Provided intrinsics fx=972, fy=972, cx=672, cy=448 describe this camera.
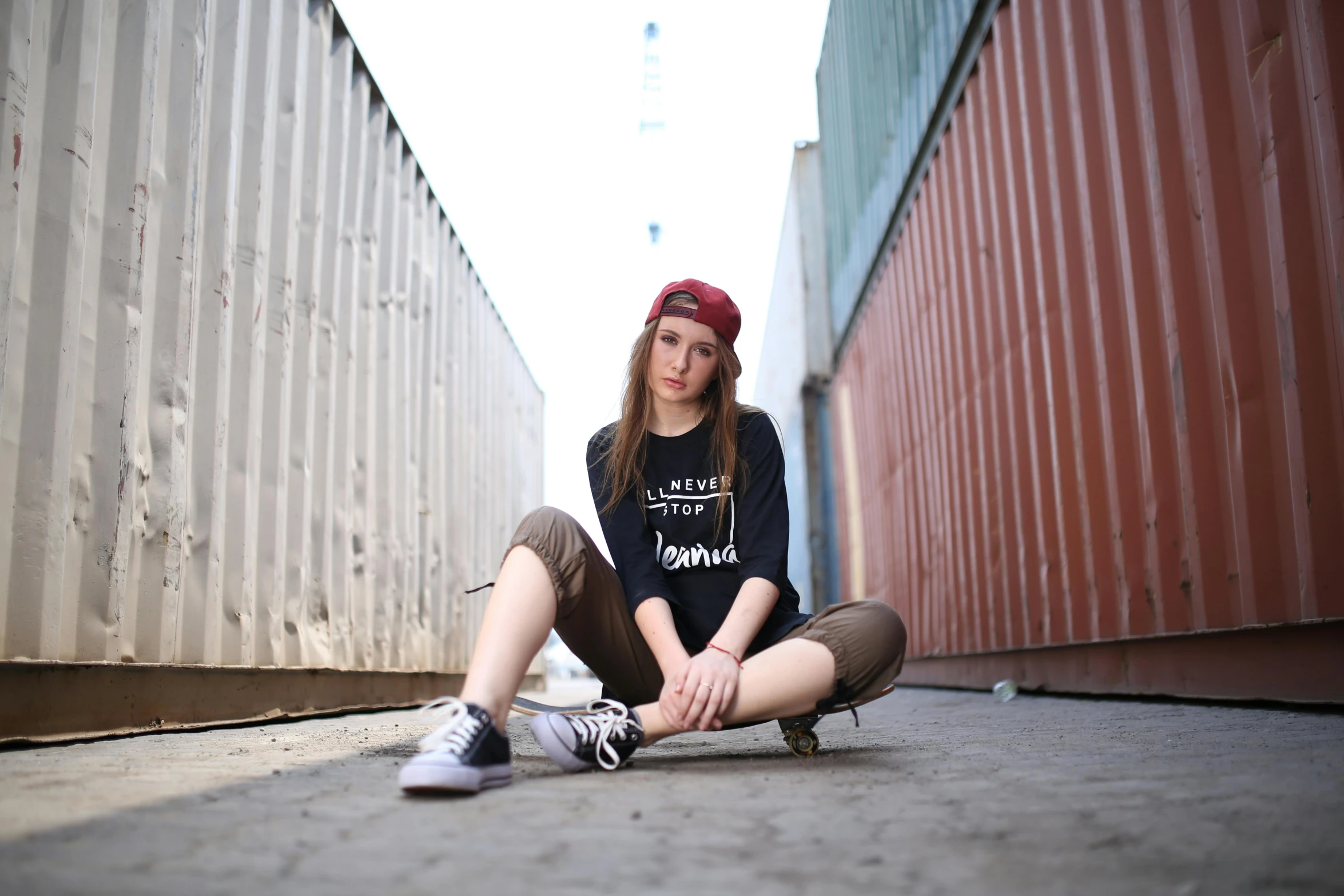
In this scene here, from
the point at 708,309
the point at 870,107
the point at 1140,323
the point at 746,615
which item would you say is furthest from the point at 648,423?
the point at 870,107

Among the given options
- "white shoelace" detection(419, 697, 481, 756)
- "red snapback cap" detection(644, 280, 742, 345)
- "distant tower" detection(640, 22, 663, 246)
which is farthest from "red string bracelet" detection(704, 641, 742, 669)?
"distant tower" detection(640, 22, 663, 246)

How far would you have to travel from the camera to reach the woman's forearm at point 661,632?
1800 mm

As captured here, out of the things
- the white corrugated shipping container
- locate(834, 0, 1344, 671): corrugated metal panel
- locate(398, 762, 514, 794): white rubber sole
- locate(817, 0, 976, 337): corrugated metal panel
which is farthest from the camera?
the white corrugated shipping container

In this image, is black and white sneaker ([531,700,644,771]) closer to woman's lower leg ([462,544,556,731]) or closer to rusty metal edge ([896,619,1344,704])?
woman's lower leg ([462,544,556,731])

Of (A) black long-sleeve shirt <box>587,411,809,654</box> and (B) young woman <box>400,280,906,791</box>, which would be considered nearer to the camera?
(B) young woman <box>400,280,906,791</box>

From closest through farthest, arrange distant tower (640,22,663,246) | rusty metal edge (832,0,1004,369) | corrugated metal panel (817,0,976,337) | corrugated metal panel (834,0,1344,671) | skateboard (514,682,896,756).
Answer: skateboard (514,682,896,756) → corrugated metal panel (834,0,1344,671) → rusty metal edge (832,0,1004,369) → corrugated metal panel (817,0,976,337) → distant tower (640,22,663,246)

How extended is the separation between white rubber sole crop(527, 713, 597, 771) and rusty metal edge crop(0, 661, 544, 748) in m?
1.27

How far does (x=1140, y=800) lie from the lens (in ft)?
Answer: 4.20

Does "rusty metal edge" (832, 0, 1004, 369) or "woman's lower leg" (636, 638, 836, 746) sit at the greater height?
"rusty metal edge" (832, 0, 1004, 369)

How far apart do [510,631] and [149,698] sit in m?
1.50

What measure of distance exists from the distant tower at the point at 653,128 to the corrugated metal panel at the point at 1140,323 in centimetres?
5027

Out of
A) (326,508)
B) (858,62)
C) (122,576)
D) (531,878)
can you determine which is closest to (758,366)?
(858,62)

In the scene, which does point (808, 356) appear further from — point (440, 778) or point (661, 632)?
point (440, 778)

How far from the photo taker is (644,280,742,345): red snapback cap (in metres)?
2.11
